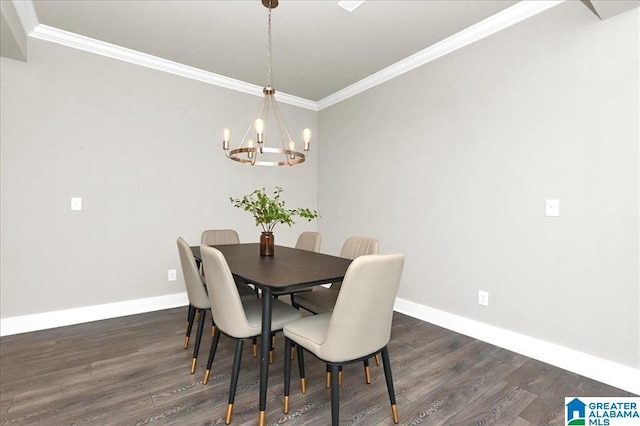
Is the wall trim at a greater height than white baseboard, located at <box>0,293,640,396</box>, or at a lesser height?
greater

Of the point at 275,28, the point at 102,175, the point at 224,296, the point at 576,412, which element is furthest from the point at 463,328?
the point at 102,175

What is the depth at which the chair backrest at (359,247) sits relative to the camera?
2396 mm

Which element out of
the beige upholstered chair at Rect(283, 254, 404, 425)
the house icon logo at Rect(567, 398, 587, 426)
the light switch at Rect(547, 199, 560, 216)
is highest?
the light switch at Rect(547, 199, 560, 216)

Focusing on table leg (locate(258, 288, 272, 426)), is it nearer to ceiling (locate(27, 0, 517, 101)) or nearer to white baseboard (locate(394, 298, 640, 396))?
white baseboard (locate(394, 298, 640, 396))

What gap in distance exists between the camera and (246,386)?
1.94 meters

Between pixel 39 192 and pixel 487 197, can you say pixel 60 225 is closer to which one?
pixel 39 192

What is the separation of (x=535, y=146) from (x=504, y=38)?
935mm

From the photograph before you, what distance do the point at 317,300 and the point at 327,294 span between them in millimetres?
130

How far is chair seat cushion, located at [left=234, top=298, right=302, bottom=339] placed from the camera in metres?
1.67

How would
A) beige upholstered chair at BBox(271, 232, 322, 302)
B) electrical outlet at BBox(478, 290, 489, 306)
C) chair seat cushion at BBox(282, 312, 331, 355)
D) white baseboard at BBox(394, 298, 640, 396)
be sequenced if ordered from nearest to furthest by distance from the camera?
chair seat cushion at BBox(282, 312, 331, 355), white baseboard at BBox(394, 298, 640, 396), electrical outlet at BBox(478, 290, 489, 306), beige upholstered chair at BBox(271, 232, 322, 302)

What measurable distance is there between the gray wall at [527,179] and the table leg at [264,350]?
1979 mm

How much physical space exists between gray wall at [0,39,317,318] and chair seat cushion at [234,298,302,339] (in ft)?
6.12

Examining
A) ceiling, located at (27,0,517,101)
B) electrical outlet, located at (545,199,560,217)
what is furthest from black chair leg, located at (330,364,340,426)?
ceiling, located at (27,0,517,101)

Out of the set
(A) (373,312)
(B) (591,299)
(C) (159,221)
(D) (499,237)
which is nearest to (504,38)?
(D) (499,237)
